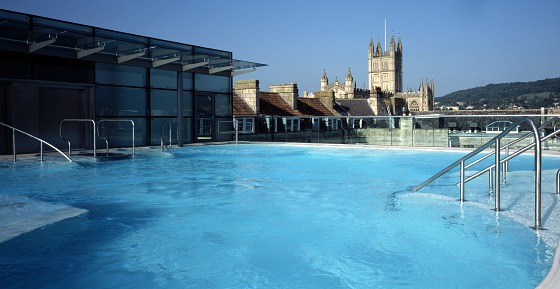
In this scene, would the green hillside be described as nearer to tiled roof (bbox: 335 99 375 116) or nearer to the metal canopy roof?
tiled roof (bbox: 335 99 375 116)

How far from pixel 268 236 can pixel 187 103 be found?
43.0ft

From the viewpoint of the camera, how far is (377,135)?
54.7 feet

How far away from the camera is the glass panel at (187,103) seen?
684 inches

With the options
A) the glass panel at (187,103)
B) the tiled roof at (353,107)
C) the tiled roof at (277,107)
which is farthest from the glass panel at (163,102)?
the tiled roof at (353,107)

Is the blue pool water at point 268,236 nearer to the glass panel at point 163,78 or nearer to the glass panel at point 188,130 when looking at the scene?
the glass panel at point 163,78

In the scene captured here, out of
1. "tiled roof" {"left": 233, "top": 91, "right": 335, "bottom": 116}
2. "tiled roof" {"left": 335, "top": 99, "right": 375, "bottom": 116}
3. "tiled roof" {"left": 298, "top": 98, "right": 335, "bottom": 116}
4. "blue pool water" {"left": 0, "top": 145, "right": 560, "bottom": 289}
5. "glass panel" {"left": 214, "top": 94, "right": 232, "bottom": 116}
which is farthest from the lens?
"tiled roof" {"left": 335, "top": 99, "right": 375, "bottom": 116}

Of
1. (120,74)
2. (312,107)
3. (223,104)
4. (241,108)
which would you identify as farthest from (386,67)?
(120,74)

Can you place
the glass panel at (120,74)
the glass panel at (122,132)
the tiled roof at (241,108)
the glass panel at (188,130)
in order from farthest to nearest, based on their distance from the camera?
the tiled roof at (241,108), the glass panel at (188,130), the glass panel at (122,132), the glass panel at (120,74)

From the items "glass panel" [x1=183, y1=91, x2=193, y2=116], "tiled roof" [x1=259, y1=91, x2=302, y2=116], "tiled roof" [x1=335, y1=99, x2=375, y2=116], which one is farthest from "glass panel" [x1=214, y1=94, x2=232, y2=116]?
"tiled roof" [x1=335, y1=99, x2=375, y2=116]

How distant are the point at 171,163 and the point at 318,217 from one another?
6.55 metres

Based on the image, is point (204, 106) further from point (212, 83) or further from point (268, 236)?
point (268, 236)

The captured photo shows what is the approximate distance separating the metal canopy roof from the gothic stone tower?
412 feet

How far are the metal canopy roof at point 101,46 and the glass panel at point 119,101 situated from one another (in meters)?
0.87

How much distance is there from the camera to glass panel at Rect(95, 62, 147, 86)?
14.6m
